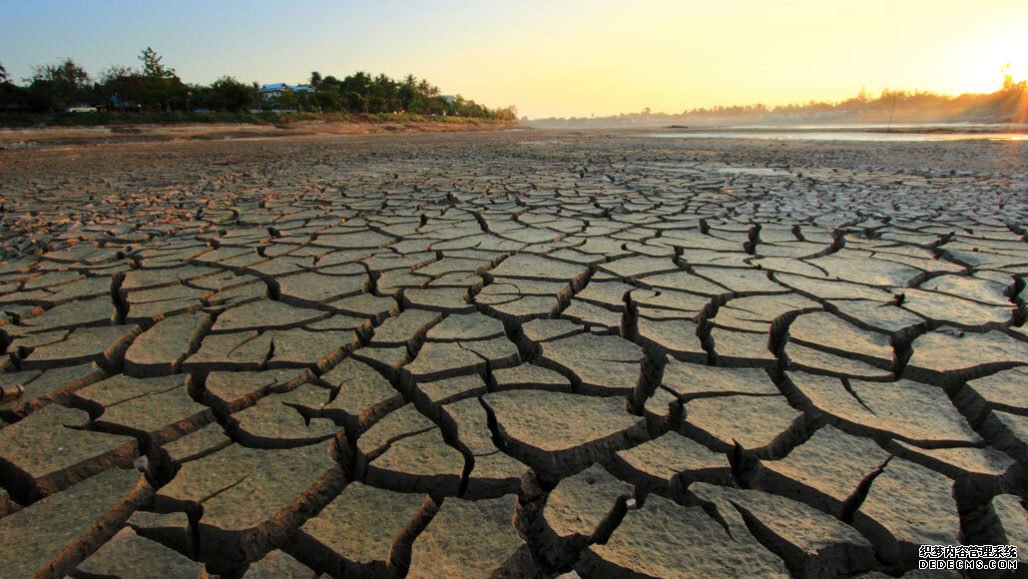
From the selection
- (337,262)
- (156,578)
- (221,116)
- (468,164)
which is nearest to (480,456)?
(156,578)

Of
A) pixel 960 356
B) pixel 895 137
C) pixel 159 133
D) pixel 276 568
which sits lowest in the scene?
pixel 276 568

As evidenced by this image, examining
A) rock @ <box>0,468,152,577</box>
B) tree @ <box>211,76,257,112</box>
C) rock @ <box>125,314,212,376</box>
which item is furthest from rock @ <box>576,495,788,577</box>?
tree @ <box>211,76,257,112</box>

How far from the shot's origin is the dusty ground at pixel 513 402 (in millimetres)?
993

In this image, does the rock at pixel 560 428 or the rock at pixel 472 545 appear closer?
the rock at pixel 472 545

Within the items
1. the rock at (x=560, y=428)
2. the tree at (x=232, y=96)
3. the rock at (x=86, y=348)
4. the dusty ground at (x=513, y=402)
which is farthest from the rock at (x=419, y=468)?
the tree at (x=232, y=96)

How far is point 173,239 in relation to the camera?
3232mm

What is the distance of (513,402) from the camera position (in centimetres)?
143

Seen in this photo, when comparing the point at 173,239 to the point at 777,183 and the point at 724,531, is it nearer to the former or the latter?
the point at 724,531

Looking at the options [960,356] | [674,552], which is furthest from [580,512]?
[960,356]

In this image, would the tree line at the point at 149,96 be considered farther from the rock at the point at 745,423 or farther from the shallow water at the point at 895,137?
the rock at the point at 745,423

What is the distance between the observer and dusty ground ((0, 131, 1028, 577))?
993mm

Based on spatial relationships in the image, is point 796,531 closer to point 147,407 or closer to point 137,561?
point 137,561

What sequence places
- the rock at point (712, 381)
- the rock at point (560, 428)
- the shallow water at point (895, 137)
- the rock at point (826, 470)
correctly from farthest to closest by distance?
the shallow water at point (895, 137) < the rock at point (712, 381) < the rock at point (560, 428) < the rock at point (826, 470)

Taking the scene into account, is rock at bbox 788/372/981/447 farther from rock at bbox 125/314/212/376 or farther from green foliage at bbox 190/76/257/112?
green foliage at bbox 190/76/257/112
